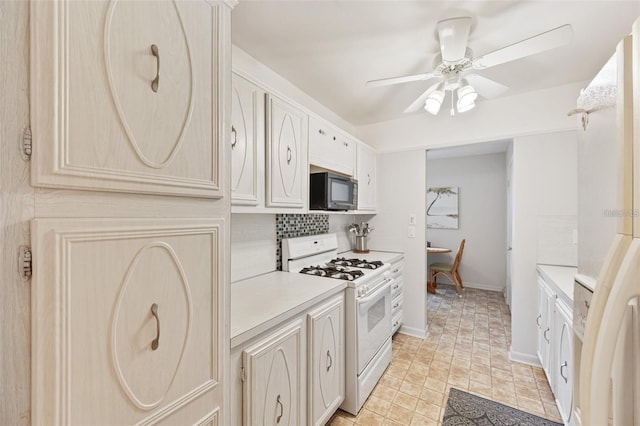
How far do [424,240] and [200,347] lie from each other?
2.73 meters

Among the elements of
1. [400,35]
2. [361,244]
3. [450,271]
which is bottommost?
[450,271]

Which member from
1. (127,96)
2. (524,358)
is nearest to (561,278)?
(524,358)

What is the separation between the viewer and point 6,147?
0.54m

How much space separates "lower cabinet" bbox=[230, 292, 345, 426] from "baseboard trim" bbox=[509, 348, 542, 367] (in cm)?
189

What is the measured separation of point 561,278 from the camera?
204 cm

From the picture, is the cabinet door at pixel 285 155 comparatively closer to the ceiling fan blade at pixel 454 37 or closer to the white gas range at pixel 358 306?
the white gas range at pixel 358 306

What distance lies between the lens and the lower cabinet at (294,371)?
114 cm

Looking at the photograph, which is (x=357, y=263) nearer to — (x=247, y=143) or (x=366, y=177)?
(x=366, y=177)

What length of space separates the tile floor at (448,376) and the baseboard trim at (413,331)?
0.06 m

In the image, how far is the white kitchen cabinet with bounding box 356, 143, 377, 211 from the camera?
2.93 meters

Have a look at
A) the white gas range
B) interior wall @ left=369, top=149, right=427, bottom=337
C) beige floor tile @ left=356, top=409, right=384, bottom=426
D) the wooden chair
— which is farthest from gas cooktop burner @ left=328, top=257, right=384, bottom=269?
the wooden chair

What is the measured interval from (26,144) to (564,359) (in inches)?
105

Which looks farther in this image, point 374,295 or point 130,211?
point 374,295

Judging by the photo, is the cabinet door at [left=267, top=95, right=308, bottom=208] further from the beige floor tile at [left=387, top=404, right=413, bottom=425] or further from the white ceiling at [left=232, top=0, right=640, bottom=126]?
the beige floor tile at [left=387, top=404, right=413, bottom=425]
